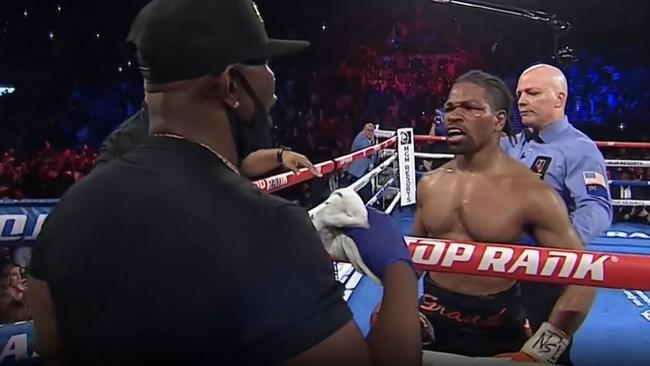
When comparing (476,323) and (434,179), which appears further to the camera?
(434,179)

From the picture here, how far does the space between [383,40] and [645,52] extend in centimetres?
400

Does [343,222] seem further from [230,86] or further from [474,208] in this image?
[474,208]

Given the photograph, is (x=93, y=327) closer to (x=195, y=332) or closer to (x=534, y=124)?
(x=195, y=332)

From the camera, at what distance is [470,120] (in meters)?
2.00

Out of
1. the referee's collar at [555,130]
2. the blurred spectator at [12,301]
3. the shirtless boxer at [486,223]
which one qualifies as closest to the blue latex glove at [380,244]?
the shirtless boxer at [486,223]

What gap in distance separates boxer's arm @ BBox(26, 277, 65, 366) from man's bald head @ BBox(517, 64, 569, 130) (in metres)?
2.06

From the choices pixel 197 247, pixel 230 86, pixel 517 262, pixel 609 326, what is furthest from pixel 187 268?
pixel 609 326

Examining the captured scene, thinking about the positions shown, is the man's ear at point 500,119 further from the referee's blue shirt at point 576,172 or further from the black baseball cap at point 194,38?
the black baseball cap at point 194,38

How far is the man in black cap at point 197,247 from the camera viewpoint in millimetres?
632

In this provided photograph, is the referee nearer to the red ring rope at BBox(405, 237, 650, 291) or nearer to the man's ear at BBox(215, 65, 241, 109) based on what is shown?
the red ring rope at BBox(405, 237, 650, 291)

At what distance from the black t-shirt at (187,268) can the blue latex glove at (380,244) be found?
183 millimetres

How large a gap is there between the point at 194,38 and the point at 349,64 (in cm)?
1061

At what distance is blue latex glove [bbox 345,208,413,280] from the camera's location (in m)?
0.85

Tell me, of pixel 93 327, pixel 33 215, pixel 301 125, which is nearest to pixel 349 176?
pixel 301 125
